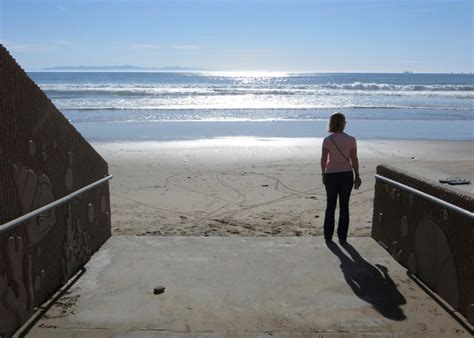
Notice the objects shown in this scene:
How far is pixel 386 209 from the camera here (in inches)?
201

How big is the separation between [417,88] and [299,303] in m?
50.7

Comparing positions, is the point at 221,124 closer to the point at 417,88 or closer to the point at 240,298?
the point at 240,298

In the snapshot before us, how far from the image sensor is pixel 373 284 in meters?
4.20

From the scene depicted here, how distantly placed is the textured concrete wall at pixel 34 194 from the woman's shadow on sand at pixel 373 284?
246 centimetres

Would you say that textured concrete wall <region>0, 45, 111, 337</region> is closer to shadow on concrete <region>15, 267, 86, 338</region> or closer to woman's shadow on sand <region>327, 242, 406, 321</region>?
shadow on concrete <region>15, 267, 86, 338</region>

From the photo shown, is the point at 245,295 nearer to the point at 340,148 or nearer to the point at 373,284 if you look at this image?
the point at 373,284

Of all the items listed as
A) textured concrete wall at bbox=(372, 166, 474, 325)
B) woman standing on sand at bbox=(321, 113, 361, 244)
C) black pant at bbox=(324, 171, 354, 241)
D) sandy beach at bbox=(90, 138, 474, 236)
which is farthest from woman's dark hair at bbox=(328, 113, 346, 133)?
sandy beach at bbox=(90, 138, 474, 236)

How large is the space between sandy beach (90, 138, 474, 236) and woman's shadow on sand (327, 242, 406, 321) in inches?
40.8

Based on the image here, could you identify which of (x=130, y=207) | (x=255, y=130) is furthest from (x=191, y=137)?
(x=130, y=207)

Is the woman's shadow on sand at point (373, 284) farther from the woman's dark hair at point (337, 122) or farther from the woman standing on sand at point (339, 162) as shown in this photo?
the woman's dark hair at point (337, 122)

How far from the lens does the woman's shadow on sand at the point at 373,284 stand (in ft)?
12.2

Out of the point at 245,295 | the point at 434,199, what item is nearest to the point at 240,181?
the point at 245,295

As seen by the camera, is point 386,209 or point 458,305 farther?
point 386,209

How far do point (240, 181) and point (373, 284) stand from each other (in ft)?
19.1
